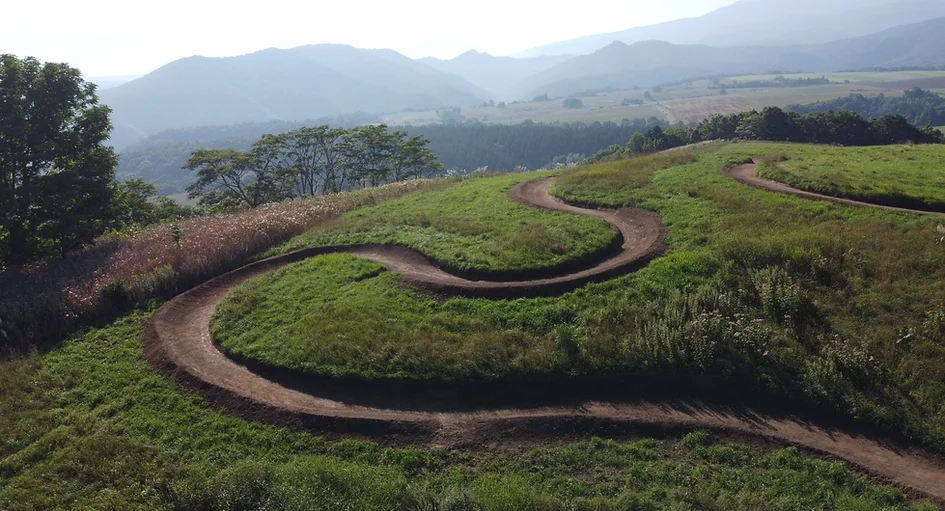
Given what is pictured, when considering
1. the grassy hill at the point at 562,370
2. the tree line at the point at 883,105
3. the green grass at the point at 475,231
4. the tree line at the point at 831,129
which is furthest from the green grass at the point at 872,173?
the tree line at the point at 883,105

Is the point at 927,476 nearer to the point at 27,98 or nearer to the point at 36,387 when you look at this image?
the point at 36,387

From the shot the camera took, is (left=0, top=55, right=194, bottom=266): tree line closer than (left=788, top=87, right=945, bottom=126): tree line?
Yes

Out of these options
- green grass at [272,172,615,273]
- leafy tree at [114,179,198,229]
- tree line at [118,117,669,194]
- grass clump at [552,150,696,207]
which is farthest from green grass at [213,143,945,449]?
tree line at [118,117,669,194]

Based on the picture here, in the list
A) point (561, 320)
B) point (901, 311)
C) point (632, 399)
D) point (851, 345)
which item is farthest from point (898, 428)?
point (561, 320)

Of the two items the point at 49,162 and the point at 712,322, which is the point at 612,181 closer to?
the point at 712,322

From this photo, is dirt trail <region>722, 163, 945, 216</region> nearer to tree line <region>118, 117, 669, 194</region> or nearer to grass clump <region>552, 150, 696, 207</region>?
grass clump <region>552, 150, 696, 207</region>

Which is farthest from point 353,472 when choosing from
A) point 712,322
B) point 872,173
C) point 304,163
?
point 304,163

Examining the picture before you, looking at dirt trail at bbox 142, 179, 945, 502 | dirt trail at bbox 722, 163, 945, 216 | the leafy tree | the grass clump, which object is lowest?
dirt trail at bbox 142, 179, 945, 502
